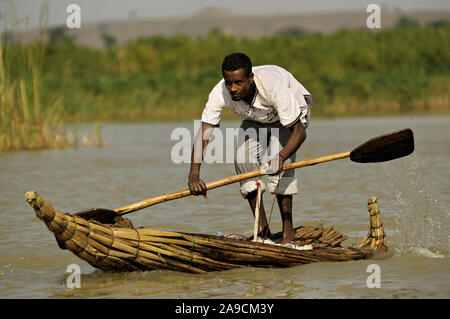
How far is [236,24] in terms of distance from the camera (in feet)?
411

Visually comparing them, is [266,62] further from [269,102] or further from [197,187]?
[197,187]

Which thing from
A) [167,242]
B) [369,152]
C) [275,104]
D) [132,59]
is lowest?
[167,242]

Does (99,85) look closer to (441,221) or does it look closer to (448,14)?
(441,221)

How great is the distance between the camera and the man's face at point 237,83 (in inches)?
223

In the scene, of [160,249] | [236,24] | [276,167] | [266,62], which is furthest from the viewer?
[236,24]

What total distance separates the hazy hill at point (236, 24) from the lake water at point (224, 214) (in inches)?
4079

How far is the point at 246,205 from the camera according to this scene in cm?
954

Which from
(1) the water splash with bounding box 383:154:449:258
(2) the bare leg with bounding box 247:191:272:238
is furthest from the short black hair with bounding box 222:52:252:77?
(1) the water splash with bounding box 383:154:449:258

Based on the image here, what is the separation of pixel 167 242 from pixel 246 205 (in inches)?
158

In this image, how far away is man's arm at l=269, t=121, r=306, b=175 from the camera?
584cm

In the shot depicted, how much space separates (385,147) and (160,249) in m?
2.08

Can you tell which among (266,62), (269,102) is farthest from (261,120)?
(266,62)

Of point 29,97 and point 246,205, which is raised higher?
point 29,97
